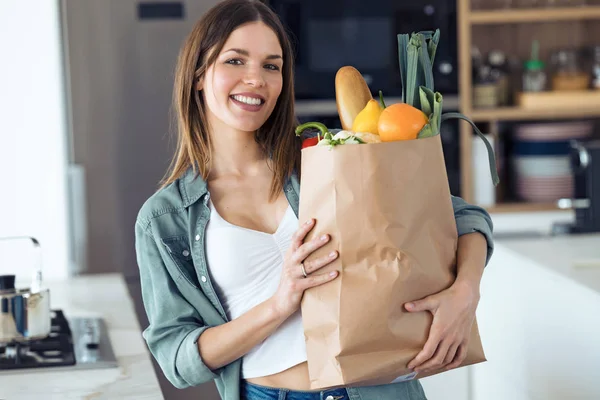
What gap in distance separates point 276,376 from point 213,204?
0.28 meters

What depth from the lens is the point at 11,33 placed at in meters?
2.32

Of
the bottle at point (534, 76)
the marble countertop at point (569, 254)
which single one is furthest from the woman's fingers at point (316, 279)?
the bottle at point (534, 76)

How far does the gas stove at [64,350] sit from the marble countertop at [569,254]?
3.15ft

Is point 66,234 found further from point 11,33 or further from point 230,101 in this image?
point 230,101

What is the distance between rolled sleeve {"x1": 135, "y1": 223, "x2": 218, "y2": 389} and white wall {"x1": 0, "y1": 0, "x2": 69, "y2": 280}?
118 cm

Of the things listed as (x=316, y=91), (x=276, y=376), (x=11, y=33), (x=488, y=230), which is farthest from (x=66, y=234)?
(x=488, y=230)

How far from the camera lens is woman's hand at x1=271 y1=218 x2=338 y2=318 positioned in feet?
3.47

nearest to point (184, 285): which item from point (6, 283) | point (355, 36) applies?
point (6, 283)

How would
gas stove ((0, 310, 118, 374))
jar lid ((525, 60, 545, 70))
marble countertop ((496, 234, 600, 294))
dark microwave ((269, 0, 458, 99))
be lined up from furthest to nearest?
jar lid ((525, 60, 545, 70)), dark microwave ((269, 0, 458, 99)), marble countertop ((496, 234, 600, 294)), gas stove ((0, 310, 118, 374))

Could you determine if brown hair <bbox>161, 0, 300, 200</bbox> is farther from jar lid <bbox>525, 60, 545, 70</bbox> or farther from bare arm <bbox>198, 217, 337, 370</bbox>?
jar lid <bbox>525, 60, 545, 70</bbox>

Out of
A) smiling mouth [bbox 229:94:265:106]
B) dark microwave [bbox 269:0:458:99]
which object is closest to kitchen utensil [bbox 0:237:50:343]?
smiling mouth [bbox 229:94:265:106]

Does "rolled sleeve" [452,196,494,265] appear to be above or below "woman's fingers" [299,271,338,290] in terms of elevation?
above

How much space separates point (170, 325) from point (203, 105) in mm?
349

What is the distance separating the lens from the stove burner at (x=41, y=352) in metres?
1.52
